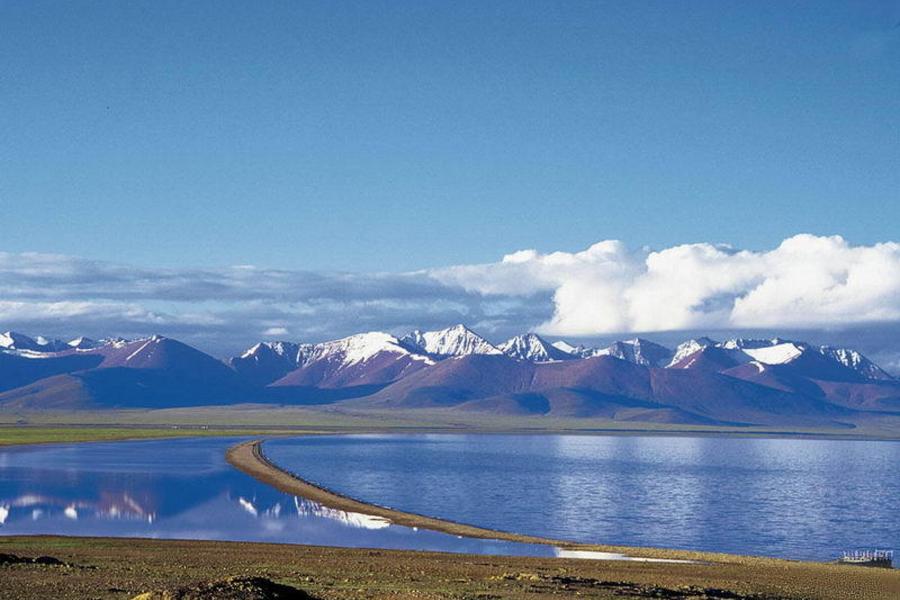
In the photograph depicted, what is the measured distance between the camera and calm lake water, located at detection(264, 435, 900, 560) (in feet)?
285

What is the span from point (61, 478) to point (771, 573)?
8639cm

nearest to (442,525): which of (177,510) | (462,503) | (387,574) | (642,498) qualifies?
(462,503)

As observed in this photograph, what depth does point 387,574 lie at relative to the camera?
51.2 m

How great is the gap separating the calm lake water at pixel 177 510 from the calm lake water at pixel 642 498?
34.6 ft

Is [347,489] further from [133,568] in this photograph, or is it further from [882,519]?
[133,568]

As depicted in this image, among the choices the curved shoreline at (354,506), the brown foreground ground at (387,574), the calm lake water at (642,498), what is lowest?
the calm lake water at (642,498)

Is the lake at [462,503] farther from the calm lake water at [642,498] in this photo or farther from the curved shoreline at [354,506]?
the curved shoreline at [354,506]

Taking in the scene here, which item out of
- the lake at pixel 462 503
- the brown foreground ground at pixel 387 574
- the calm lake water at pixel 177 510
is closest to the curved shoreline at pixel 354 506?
the calm lake water at pixel 177 510

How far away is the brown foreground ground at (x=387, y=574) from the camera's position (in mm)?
42562

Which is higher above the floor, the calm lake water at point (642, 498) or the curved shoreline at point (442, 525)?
the curved shoreline at point (442, 525)

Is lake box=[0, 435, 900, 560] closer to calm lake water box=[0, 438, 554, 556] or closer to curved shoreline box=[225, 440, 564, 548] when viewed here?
calm lake water box=[0, 438, 554, 556]

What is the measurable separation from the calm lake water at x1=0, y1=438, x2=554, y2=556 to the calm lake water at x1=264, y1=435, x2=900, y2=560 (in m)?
10.6

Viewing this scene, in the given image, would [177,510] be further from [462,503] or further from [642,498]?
[642,498]

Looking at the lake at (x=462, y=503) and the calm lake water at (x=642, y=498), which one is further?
the calm lake water at (x=642, y=498)
